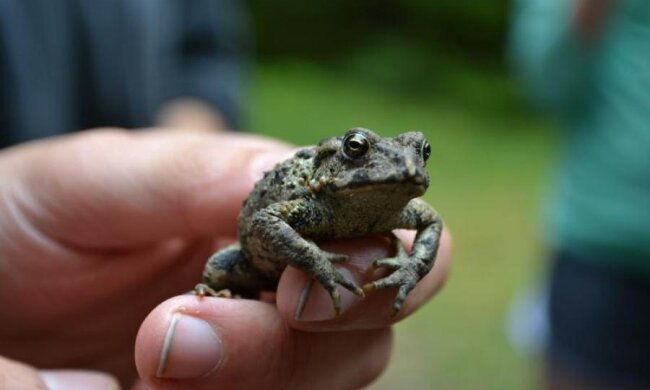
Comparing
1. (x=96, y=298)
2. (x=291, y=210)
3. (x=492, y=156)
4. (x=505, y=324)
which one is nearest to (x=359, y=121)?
(x=492, y=156)

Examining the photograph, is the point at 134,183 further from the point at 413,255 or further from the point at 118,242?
the point at 413,255

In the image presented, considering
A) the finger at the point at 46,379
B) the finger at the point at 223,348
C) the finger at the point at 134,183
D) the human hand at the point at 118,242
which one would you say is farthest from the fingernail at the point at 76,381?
the finger at the point at 134,183

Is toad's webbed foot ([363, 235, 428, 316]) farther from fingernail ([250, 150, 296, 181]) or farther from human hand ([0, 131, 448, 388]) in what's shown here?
fingernail ([250, 150, 296, 181])

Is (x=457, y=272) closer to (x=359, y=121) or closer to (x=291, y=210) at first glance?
(x=359, y=121)

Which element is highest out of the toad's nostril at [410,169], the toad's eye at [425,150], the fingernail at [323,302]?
the toad's eye at [425,150]

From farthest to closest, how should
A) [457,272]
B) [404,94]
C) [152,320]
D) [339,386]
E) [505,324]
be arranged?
1. [404,94]
2. [457,272]
3. [505,324]
4. [339,386]
5. [152,320]

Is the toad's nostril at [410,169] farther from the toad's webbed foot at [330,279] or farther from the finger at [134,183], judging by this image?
the finger at [134,183]
